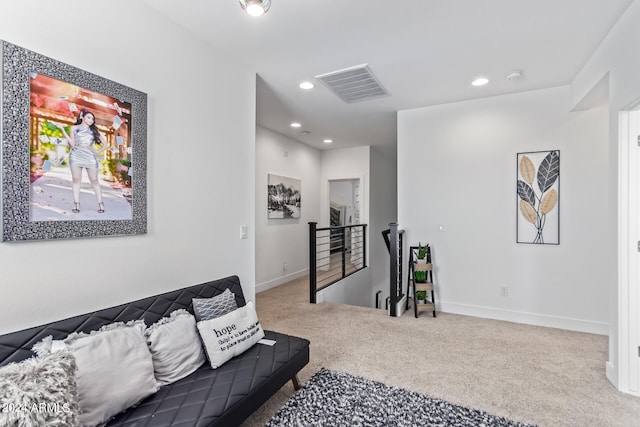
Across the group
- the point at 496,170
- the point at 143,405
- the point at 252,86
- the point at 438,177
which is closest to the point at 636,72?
the point at 496,170

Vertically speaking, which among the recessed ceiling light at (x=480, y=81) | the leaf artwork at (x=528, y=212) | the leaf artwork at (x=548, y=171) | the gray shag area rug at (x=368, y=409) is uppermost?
the recessed ceiling light at (x=480, y=81)

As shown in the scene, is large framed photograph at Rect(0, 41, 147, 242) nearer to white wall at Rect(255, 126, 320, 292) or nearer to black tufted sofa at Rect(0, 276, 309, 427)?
black tufted sofa at Rect(0, 276, 309, 427)

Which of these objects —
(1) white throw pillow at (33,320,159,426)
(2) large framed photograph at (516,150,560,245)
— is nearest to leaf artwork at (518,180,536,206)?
(2) large framed photograph at (516,150,560,245)

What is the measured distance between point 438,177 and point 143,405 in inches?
145

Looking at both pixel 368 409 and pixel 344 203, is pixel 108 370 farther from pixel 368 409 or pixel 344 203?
pixel 344 203

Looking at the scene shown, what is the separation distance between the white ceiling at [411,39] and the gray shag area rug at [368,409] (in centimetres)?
256

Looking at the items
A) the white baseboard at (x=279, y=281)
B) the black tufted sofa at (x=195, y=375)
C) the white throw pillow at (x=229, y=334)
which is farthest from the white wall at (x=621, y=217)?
the white baseboard at (x=279, y=281)

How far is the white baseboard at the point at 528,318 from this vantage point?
319 centimetres

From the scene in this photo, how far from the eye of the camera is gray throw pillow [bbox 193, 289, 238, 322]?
6.55 feet

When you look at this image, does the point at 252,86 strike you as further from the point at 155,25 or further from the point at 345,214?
the point at 345,214

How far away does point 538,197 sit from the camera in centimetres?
340

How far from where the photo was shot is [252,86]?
2.98 metres

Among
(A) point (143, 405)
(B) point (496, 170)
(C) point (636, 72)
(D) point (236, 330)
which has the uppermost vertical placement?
(C) point (636, 72)

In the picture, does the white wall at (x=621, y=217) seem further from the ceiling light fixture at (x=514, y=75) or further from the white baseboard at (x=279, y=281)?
the white baseboard at (x=279, y=281)
